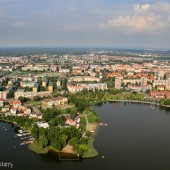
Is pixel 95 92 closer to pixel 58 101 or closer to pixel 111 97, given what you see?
pixel 111 97

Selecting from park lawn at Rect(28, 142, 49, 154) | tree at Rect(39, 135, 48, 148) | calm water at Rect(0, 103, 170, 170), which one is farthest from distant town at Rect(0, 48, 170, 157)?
calm water at Rect(0, 103, 170, 170)

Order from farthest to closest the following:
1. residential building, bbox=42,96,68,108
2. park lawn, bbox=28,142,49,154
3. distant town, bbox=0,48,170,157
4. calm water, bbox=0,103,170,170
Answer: residential building, bbox=42,96,68,108
distant town, bbox=0,48,170,157
park lawn, bbox=28,142,49,154
calm water, bbox=0,103,170,170

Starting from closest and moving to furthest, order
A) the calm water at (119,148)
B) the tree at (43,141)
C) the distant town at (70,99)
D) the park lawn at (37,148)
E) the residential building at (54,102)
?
the calm water at (119,148)
the park lawn at (37,148)
the tree at (43,141)
the distant town at (70,99)
the residential building at (54,102)

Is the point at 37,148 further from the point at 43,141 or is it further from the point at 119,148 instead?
the point at 119,148

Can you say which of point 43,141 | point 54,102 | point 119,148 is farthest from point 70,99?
point 43,141

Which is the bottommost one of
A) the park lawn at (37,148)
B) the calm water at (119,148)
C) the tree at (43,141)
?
the calm water at (119,148)

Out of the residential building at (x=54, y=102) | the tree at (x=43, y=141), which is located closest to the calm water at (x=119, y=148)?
the tree at (x=43, y=141)

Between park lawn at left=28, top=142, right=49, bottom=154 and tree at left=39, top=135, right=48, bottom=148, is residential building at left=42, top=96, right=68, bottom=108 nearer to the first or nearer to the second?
park lawn at left=28, top=142, right=49, bottom=154

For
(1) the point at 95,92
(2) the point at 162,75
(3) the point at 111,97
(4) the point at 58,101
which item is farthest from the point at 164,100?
(2) the point at 162,75

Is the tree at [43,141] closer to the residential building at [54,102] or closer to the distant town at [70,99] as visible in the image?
the distant town at [70,99]
